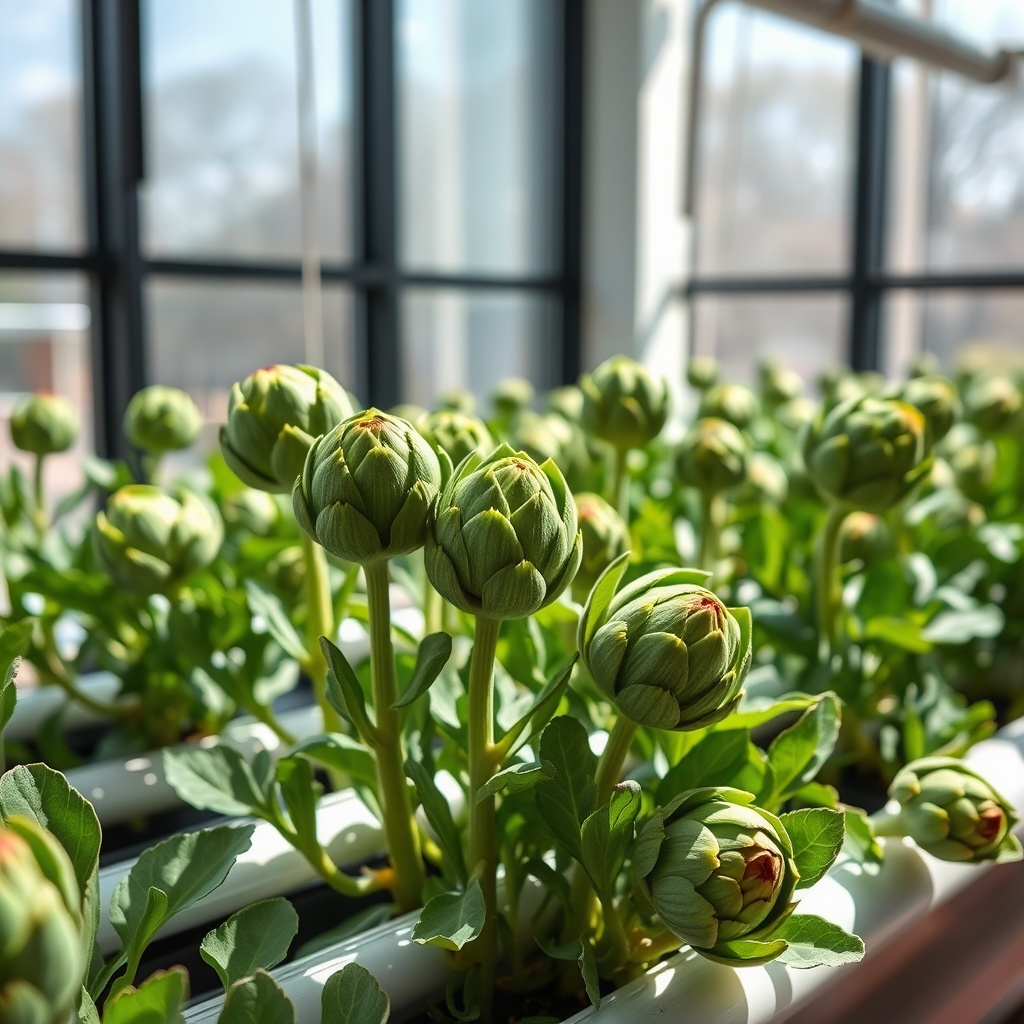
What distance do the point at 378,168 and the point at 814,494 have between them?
2097mm

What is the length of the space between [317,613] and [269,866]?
0.09 m

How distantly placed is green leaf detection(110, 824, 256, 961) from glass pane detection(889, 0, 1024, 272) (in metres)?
2.61

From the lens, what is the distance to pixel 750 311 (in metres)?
3.02

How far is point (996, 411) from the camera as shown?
0.72 m

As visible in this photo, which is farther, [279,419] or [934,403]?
[934,403]

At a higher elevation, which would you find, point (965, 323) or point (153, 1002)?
point (965, 323)

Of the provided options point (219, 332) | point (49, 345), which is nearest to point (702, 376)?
point (49, 345)

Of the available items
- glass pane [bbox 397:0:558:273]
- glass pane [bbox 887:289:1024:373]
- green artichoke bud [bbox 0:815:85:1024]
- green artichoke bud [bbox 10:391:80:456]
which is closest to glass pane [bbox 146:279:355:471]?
glass pane [bbox 397:0:558:273]

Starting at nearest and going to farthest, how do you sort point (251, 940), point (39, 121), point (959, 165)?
point (251, 940) < point (39, 121) < point (959, 165)

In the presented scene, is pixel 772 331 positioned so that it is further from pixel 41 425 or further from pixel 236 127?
pixel 41 425

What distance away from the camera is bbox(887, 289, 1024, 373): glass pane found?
263 centimetres

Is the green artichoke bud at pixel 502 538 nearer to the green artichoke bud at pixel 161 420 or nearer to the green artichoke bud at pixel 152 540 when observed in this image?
the green artichoke bud at pixel 152 540

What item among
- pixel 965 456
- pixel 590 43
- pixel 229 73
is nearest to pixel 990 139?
pixel 590 43

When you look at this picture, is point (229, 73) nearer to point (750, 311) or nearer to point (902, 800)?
point (750, 311)
